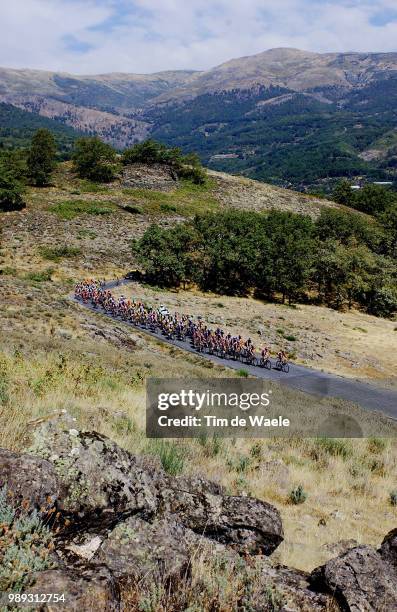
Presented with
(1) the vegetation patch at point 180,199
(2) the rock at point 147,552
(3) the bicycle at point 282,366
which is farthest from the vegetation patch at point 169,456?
(1) the vegetation patch at point 180,199

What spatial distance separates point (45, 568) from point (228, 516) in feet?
7.68

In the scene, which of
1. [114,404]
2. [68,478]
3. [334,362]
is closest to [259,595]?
[68,478]

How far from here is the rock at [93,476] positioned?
14.5 feet

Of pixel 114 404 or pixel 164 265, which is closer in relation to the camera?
pixel 114 404

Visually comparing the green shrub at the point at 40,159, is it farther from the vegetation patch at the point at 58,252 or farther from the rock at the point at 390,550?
the rock at the point at 390,550

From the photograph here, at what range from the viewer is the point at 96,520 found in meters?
4.42

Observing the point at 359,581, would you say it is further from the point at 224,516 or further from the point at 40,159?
the point at 40,159

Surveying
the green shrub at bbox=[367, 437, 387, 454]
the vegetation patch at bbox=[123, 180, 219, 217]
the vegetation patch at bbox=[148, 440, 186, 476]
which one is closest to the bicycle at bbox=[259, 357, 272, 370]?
the green shrub at bbox=[367, 437, 387, 454]

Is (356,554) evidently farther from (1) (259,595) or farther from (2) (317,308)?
(2) (317,308)

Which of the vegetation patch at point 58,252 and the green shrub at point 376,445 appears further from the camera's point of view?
the vegetation patch at point 58,252

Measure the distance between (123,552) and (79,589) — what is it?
0.67 m

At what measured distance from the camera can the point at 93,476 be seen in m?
4.57

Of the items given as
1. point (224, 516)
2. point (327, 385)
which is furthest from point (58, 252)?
point (224, 516)

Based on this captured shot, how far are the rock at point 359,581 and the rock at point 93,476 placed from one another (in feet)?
6.00
